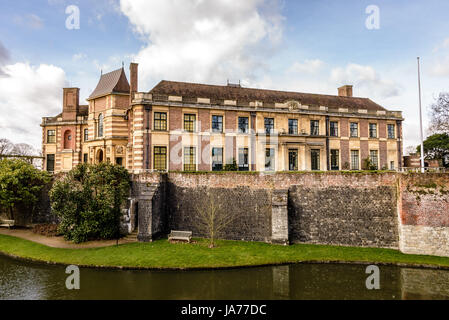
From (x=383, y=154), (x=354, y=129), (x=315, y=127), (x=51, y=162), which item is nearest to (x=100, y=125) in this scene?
(x=51, y=162)

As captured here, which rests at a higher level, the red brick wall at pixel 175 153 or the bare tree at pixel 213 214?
the red brick wall at pixel 175 153

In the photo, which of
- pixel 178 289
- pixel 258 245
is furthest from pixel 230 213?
pixel 178 289

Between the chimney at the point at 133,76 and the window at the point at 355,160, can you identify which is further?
the window at the point at 355,160

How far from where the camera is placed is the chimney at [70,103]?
113 ft

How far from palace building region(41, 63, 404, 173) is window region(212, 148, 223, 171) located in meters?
0.10

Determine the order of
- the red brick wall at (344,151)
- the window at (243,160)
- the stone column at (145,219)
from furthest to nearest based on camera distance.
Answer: the red brick wall at (344,151), the window at (243,160), the stone column at (145,219)

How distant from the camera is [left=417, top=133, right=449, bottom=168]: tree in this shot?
113 ft

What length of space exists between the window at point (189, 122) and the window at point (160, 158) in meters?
2.95

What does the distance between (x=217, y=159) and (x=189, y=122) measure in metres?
4.52

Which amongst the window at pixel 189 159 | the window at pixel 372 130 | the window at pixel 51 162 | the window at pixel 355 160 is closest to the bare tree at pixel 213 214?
the window at pixel 189 159

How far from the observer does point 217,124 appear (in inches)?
1091

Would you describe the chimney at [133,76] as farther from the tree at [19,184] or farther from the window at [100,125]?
the tree at [19,184]

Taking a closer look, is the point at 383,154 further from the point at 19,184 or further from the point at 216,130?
the point at 19,184

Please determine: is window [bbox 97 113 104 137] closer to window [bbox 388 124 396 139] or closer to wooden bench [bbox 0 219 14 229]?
wooden bench [bbox 0 219 14 229]
